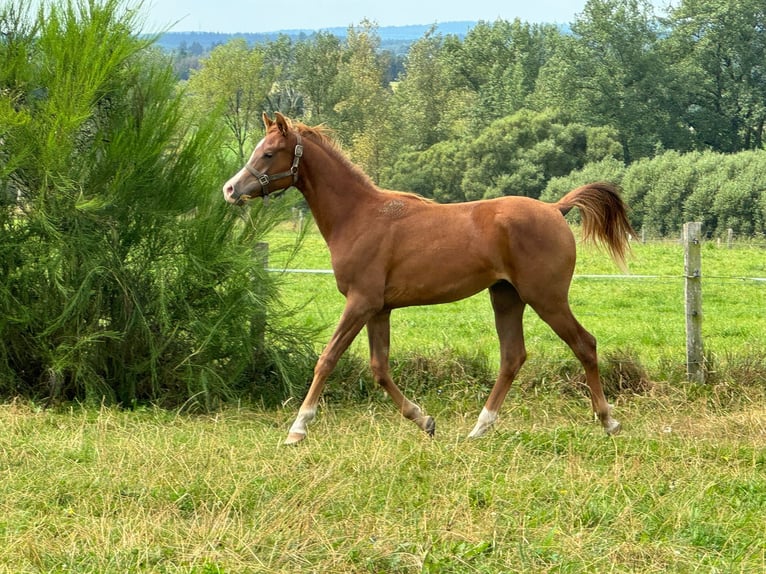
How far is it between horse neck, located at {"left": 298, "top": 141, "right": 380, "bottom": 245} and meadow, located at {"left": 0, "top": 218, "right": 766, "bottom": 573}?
1485 millimetres

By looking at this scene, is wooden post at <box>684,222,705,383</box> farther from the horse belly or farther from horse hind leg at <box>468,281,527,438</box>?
the horse belly

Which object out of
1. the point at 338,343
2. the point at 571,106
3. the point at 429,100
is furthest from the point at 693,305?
the point at 429,100

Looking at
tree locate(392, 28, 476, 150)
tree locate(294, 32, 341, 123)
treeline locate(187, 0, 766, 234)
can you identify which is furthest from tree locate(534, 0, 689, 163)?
tree locate(294, 32, 341, 123)

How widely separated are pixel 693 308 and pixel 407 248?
9.72ft

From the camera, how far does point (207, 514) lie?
505 centimetres

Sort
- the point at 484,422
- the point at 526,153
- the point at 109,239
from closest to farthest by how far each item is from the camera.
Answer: the point at 484,422 < the point at 109,239 < the point at 526,153

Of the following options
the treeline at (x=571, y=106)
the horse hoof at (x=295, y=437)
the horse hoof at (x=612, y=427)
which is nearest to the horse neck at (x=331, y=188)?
the horse hoof at (x=295, y=437)

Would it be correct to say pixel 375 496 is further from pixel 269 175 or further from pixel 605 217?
pixel 605 217

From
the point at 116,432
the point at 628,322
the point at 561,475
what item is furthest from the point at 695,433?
the point at 628,322

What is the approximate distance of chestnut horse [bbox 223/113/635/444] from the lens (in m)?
7.32

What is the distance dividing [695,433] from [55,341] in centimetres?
487

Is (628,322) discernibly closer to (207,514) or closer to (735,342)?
(735,342)

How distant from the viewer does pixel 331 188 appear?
754 cm

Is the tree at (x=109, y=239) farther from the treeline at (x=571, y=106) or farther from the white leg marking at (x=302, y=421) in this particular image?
the treeline at (x=571, y=106)
